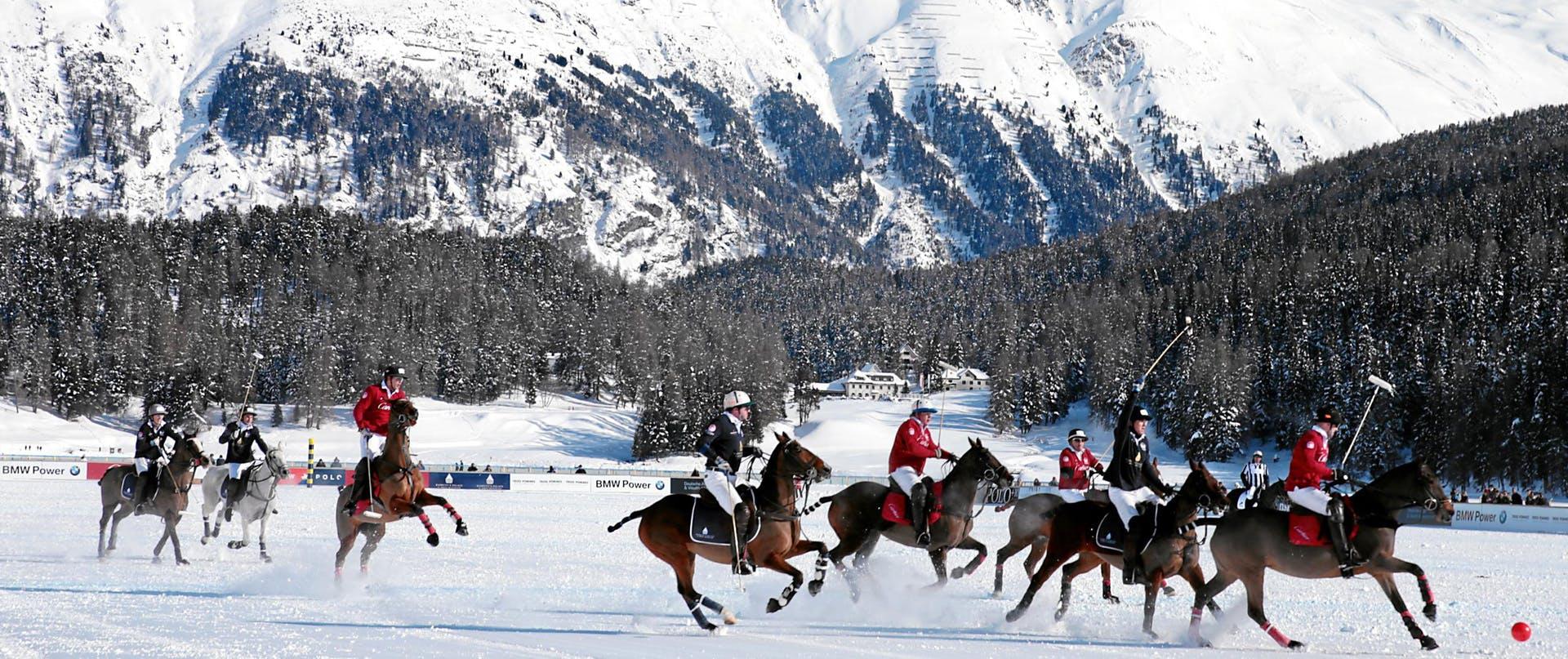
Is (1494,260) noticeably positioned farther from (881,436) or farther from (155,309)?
(155,309)

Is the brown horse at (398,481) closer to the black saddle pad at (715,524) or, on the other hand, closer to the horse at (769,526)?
the horse at (769,526)

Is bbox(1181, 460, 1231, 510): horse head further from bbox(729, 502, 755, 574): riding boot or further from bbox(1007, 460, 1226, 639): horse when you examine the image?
bbox(729, 502, 755, 574): riding boot

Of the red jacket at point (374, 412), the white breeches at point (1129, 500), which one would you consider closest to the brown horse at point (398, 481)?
the red jacket at point (374, 412)

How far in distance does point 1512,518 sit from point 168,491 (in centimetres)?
3170

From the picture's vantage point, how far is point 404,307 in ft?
471

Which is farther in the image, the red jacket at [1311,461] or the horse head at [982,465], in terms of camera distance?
the horse head at [982,465]

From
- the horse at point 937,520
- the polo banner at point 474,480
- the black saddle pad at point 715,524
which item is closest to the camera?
the black saddle pad at point 715,524

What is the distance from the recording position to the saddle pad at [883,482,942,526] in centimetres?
1462

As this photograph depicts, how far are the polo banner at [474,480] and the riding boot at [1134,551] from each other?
3441 centimetres

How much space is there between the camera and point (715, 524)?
41.8 ft

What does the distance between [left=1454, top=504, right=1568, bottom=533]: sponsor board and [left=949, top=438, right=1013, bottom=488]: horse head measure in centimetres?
2392

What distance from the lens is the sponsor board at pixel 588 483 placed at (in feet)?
144

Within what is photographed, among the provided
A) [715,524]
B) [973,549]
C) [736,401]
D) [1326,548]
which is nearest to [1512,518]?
[973,549]

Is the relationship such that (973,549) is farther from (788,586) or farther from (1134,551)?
(788,586)
